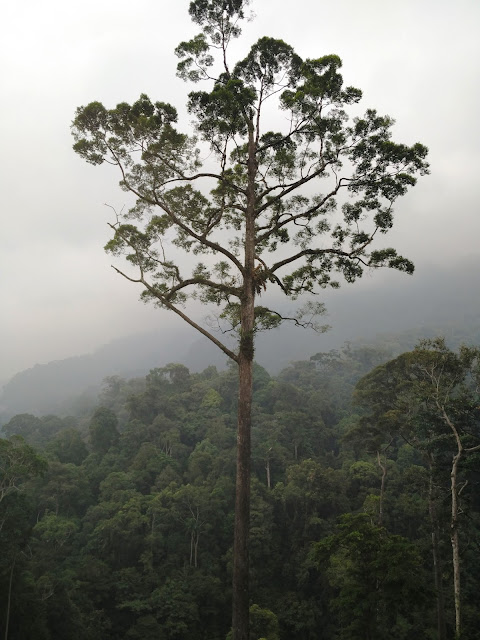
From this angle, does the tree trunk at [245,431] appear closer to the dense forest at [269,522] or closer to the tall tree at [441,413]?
the dense forest at [269,522]

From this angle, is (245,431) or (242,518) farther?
(245,431)

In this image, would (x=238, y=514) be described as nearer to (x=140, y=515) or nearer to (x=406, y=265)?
(x=406, y=265)

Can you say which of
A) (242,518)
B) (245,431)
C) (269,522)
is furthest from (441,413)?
(269,522)

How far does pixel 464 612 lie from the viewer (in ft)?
54.3

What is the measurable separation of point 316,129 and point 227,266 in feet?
10.3

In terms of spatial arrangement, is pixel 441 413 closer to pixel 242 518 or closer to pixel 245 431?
pixel 245 431

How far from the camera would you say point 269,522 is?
87.2 ft

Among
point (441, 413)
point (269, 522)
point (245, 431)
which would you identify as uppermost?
point (245, 431)

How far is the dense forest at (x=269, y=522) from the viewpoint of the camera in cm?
1258

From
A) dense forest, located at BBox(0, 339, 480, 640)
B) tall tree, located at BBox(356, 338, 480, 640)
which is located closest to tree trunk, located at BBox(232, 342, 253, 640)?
dense forest, located at BBox(0, 339, 480, 640)

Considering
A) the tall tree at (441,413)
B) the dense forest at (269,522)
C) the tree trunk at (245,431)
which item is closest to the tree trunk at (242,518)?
the tree trunk at (245,431)

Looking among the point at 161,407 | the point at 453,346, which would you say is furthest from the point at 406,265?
the point at 453,346

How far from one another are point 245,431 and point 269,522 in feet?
77.3

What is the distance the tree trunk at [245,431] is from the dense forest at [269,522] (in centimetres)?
359
